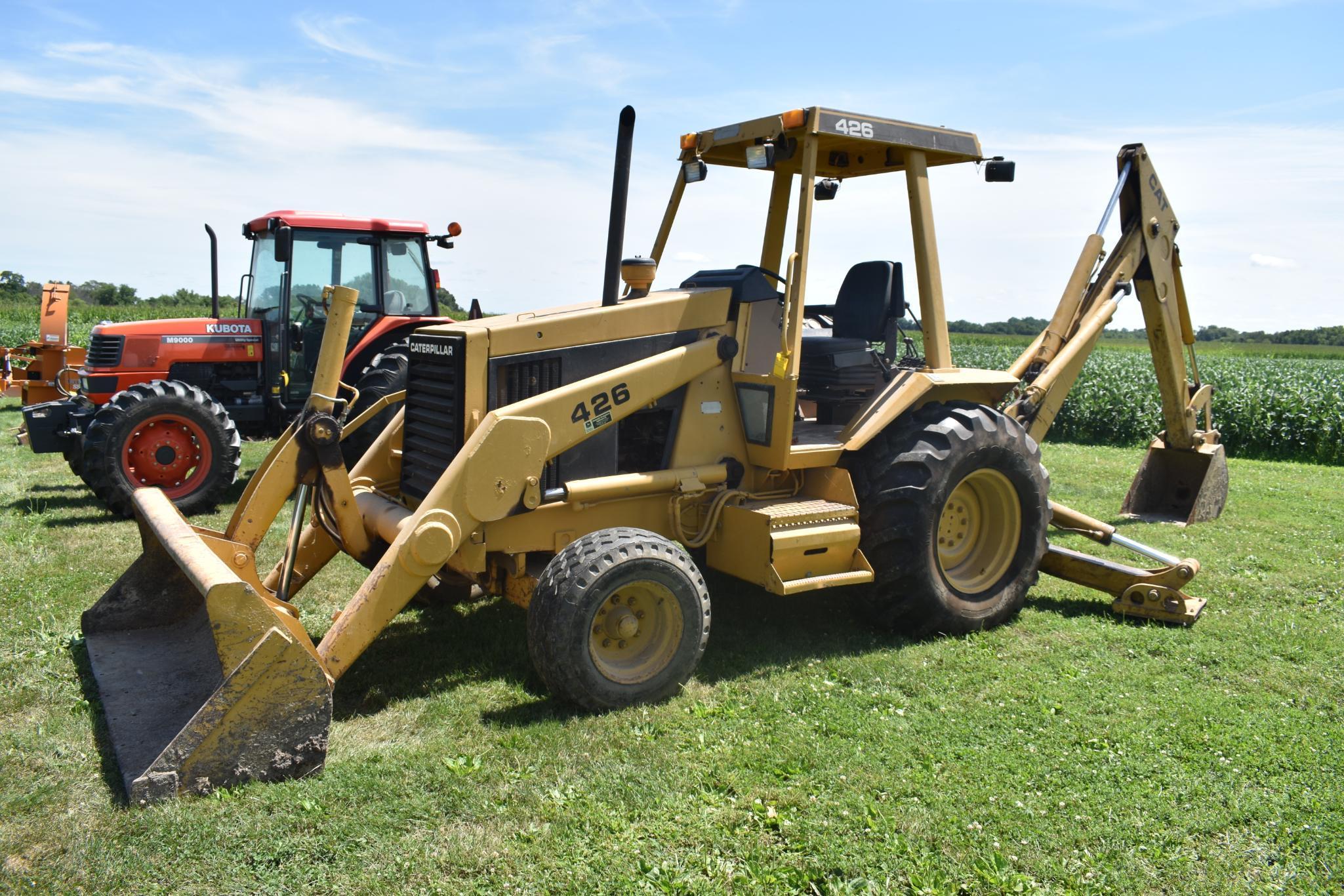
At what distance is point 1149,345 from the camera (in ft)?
27.4

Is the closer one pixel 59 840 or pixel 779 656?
pixel 59 840

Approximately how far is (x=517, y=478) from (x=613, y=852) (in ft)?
6.14

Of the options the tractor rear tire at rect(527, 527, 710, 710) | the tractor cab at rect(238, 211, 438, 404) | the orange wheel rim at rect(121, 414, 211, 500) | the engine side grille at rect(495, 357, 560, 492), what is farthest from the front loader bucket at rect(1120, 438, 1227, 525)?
the orange wheel rim at rect(121, 414, 211, 500)

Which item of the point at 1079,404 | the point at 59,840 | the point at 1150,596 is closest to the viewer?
the point at 59,840

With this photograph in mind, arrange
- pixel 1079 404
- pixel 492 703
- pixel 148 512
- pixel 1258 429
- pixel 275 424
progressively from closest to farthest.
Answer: pixel 492 703 → pixel 148 512 → pixel 275 424 → pixel 1258 429 → pixel 1079 404

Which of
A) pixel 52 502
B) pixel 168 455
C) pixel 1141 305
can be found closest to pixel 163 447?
pixel 168 455

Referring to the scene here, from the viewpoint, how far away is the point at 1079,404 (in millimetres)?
16766

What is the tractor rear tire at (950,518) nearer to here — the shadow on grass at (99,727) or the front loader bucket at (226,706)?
the front loader bucket at (226,706)

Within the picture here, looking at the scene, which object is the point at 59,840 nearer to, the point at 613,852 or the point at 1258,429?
the point at 613,852

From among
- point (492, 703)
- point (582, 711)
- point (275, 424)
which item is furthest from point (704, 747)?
point (275, 424)

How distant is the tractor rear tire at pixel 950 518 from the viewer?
5.54 metres

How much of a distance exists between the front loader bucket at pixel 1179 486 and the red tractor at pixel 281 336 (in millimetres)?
7131

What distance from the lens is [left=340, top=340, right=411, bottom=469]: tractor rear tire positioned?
30.0 ft

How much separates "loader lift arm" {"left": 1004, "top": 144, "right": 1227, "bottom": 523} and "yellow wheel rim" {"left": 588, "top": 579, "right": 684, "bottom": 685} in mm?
3700
